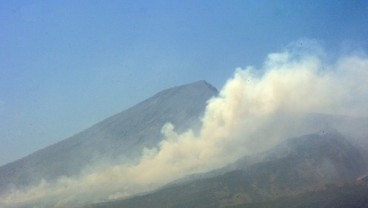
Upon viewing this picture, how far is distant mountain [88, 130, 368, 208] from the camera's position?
385 ft

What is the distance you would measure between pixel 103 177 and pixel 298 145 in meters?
80.9

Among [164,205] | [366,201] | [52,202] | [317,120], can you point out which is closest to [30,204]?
[52,202]

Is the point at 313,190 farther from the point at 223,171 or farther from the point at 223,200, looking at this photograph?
the point at 223,171

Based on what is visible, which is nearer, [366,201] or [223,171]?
[366,201]

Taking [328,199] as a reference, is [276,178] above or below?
above

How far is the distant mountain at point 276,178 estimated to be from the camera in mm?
117312

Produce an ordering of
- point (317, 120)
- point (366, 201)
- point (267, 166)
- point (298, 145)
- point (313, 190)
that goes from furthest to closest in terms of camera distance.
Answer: point (317, 120), point (298, 145), point (267, 166), point (313, 190), point (366, 201)

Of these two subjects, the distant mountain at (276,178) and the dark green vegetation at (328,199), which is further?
the distant mountain at (276,178)

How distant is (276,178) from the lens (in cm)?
12281

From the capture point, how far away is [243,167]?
448 feet

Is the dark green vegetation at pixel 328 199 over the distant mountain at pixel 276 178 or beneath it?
beneath

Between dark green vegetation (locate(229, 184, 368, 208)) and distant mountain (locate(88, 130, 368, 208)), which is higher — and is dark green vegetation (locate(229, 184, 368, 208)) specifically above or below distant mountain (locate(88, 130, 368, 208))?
below

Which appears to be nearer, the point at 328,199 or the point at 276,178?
the point at 328,199

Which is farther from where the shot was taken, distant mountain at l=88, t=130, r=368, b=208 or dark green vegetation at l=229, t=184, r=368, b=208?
distant mountain at l=88, t=130, r=368, b=208
